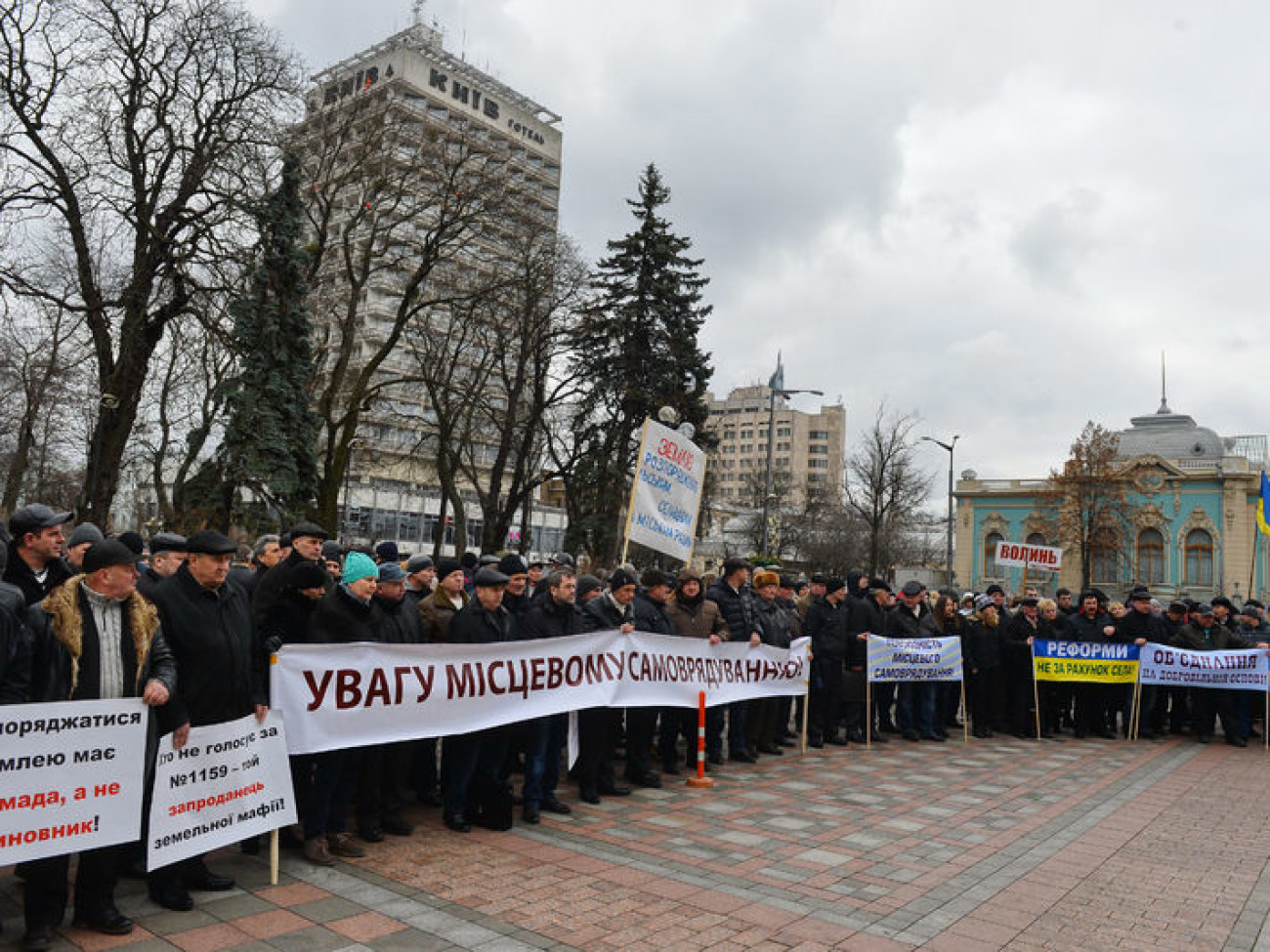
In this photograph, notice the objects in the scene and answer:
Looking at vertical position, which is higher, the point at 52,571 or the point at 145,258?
the point at 145,258

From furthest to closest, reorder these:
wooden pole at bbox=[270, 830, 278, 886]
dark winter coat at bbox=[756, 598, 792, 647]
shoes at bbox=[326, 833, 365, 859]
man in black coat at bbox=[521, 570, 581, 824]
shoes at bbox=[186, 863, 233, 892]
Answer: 1. dark winter coat at bbox=[756, 598, 792, 647]
2. man in black coat at bbox=[521, 570, 581, 824]
3. shoes at bbox=[326, 833, 365, 859]
4. wooden pole at bbox=[270, 830, 278, 886]
5. shoes at bbox=[186, 863, 233, 892]

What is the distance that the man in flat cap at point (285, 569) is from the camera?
5984 mm

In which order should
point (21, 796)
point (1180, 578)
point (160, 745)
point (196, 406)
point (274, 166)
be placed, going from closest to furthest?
point (21, 796), point (160, 745), point (274, 166), point (196, 406), point (1180, 578)

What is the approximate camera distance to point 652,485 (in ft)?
33.3

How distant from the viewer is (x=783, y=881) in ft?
19.2

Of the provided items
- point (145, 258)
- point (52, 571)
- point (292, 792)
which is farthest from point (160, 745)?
point (145, 258)

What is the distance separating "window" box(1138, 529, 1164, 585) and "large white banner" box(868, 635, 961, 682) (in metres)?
60.9

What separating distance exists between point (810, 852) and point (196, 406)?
31.8m

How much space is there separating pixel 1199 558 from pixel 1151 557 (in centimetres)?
302

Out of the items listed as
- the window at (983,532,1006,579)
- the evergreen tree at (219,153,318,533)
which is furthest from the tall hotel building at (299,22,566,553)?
the window at (983,532,1006,579)

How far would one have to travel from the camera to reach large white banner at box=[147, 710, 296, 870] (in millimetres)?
4762

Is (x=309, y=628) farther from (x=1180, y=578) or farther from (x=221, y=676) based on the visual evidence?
(x=1180, y=578)

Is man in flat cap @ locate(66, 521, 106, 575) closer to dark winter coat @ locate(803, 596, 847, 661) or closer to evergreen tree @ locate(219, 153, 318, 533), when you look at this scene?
dark winter coat @ locate(803, 596, 847, 661)

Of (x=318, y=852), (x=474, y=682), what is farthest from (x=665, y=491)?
(x=318, y=852)
